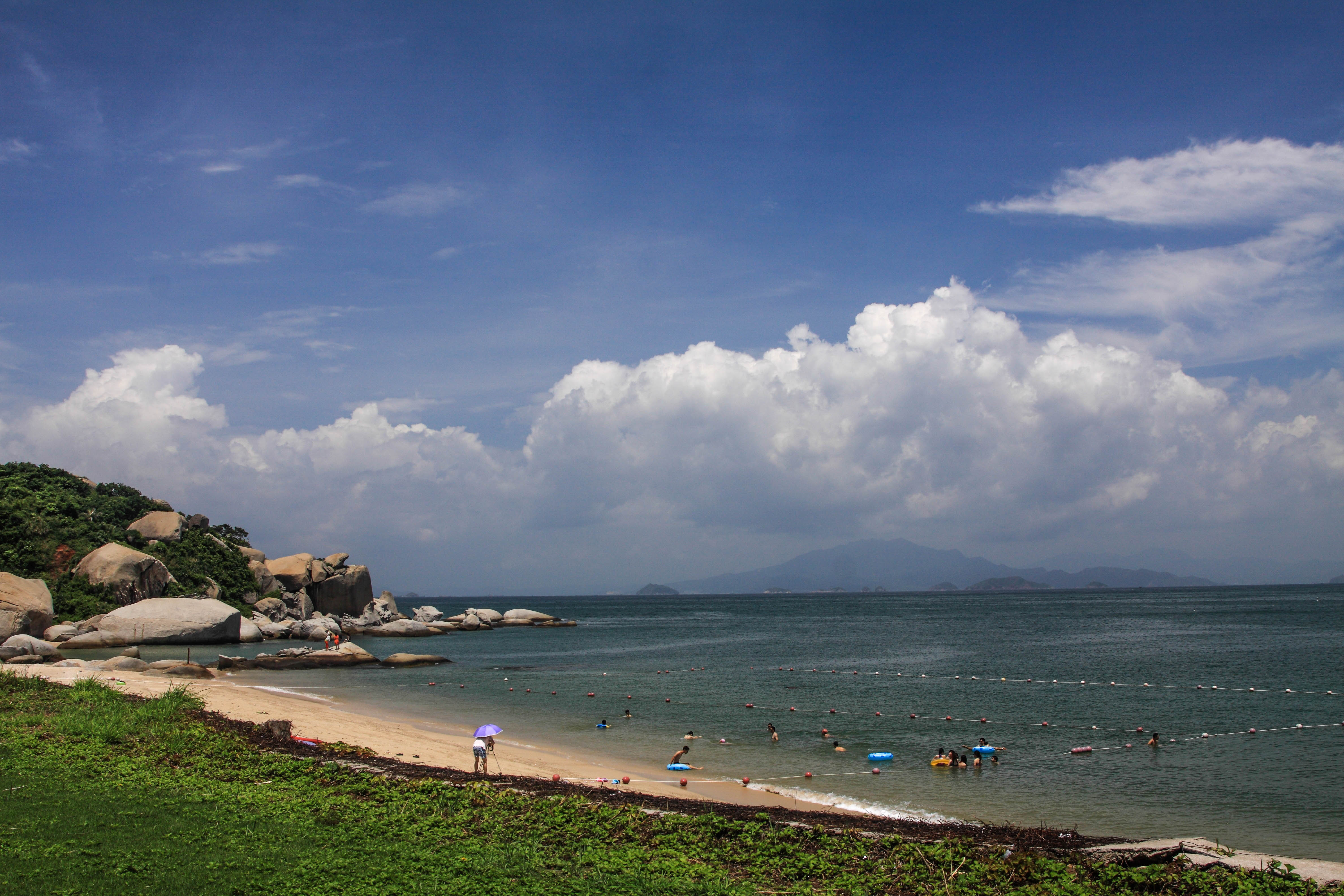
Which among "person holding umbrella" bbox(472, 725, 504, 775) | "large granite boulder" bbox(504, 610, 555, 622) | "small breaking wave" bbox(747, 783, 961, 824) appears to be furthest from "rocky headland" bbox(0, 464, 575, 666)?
"small breaking wave" bbox(747, 783, 961, 824)

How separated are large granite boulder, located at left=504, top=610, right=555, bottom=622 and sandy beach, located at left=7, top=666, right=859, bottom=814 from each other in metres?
83.9

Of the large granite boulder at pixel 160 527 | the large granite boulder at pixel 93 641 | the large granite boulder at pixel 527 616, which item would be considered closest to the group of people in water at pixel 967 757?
the large granite boulder at pixel 93 641

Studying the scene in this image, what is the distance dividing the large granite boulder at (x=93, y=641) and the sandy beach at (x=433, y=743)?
66.4ft

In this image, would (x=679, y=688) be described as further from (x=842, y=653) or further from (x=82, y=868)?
(x=82, y=868)

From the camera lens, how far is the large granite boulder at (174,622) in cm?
5412

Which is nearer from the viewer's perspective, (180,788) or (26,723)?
(180,788)

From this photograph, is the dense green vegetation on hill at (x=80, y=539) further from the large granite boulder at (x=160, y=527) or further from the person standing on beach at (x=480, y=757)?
the person standing on beach at (x=480, y=757)

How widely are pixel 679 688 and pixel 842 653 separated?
79.4 ft

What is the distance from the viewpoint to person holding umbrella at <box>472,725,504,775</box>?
1956 cm

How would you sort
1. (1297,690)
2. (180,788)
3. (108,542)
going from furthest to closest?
(108,542) → (1297,690) → (180,788)

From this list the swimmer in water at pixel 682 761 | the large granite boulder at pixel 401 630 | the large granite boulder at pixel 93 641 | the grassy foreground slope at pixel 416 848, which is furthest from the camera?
the large granite boulder at pixel 401 630

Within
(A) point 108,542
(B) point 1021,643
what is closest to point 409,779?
(A) point 108,542

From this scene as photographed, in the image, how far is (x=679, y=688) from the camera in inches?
1794

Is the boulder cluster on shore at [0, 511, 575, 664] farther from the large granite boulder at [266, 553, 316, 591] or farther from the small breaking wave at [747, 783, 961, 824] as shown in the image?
the small breaking wave at [747, 783, 961, 824]
